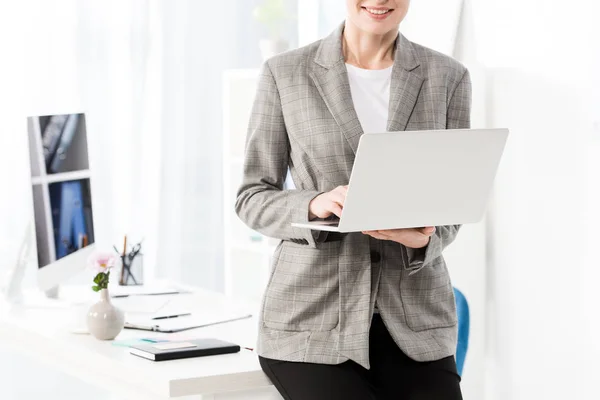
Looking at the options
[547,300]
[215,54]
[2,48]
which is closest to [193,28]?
[215,54]

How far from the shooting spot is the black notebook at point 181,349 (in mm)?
1905

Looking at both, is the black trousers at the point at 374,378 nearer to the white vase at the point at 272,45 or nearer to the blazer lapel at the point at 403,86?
the blazer lapel at the point at 403,86

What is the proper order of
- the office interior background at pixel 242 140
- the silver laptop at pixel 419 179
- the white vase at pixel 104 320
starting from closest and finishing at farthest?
the silver laptop at pixel 419 179, the white vase at pixel 104 320, the office interior background at pixel 242 140

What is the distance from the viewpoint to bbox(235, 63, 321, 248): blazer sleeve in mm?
1730

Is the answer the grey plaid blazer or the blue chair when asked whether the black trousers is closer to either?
the grey plaid blazer

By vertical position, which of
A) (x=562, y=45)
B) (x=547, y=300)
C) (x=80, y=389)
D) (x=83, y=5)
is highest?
(x=83, y=5)

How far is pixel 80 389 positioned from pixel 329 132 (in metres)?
2.57

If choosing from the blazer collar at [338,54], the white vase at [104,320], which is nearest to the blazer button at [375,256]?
the blazer collar at [338,54]

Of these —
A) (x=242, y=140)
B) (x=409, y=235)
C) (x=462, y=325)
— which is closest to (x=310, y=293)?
(x=409, y=235)

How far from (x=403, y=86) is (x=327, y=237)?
1.10ft

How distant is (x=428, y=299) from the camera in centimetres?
176

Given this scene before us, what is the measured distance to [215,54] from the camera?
4363 mm

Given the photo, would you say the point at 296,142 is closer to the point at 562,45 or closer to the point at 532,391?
the point at 562,45

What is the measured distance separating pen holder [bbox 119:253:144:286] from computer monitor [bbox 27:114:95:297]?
0.13m
